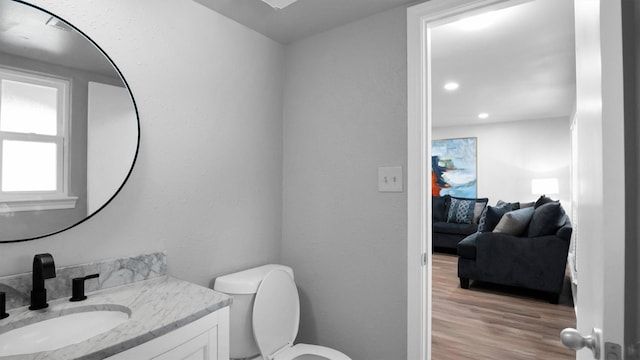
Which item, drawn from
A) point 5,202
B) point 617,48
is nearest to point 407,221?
point 617,48

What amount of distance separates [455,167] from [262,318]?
5.76m

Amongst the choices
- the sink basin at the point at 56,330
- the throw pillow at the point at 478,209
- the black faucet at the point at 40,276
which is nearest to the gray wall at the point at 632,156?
the sink basin at the point at 56,330

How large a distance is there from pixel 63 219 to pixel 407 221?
4.72 feet

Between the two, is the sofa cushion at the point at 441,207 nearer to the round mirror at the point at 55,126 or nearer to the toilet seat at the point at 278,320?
the toilet seat at the point at 278,320

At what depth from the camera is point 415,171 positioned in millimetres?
1601

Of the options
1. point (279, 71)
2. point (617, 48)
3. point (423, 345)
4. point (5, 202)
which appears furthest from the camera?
point (279, 71)

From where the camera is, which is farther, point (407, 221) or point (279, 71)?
point (279, 71)

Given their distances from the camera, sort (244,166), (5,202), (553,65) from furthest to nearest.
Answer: (553,65), (244,166), (5,202)

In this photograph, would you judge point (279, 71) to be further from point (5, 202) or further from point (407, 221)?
point (5, 202)

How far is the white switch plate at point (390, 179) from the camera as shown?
1.67 m

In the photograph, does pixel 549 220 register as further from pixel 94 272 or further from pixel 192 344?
pixel 94 272

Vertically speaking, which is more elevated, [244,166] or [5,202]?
[244,166]

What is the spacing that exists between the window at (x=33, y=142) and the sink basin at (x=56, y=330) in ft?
1.26

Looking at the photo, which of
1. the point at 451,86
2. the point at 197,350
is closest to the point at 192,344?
the point at 197,350
